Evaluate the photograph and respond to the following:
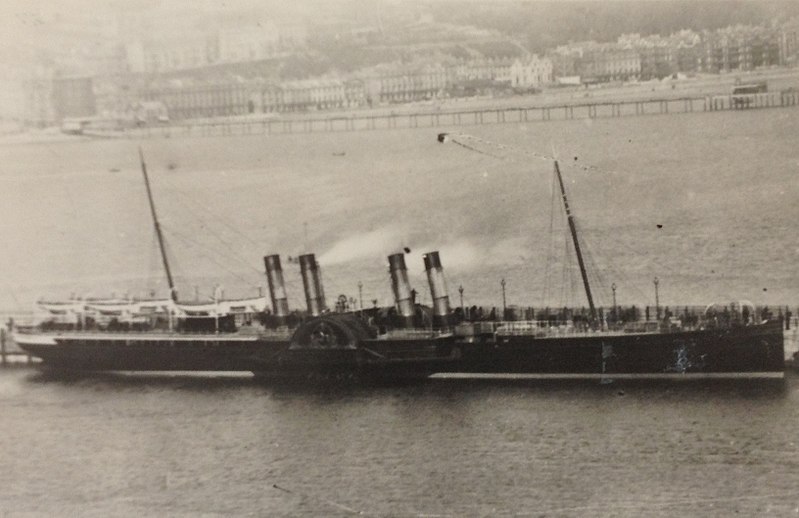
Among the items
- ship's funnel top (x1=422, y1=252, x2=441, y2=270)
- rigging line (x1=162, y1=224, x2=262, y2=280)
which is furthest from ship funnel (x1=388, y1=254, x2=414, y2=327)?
rigging line (x1=162, y1=224, x2=262, y2=280)

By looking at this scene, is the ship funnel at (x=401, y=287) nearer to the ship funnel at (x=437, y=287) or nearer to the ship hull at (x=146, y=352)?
the ship funnel at (x=437, y=287)

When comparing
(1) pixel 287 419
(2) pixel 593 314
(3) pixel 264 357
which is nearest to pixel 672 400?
(2) pixel 593 314

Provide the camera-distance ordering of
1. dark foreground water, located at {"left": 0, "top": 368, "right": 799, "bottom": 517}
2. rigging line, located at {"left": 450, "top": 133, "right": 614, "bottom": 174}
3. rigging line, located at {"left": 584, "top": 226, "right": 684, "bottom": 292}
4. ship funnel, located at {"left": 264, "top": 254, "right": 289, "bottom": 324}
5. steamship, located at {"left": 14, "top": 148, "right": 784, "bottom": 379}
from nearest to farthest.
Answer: dark foreground water, located at {"left": 0, "top": 368, "right": 799, "bottom": 517} < steamship, located at {"left": 14, "top": 148, "right": 784, "bottom": 379} < rigging line, located at {"left": 584, "top": 226, "right": 684, "bottom": 292} < ship funnel, located at {"left": 264, "top": 254, "right": 289, "bottom": 324} < rigging line, located at {"left": 450, "top": 133, "right": 614, "bottom": 174}

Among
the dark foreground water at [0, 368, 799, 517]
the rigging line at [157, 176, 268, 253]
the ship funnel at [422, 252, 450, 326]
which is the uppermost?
the rigging line at [157, 176, 268, 253]

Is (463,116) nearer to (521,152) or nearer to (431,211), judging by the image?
(521,152)

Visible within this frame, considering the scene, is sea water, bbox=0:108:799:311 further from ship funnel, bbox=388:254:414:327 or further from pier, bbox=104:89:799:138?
ship funnel, bbox=388:254:414:327

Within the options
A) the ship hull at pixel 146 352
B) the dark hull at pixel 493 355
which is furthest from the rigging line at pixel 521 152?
the ship hull at pixel 146 352
